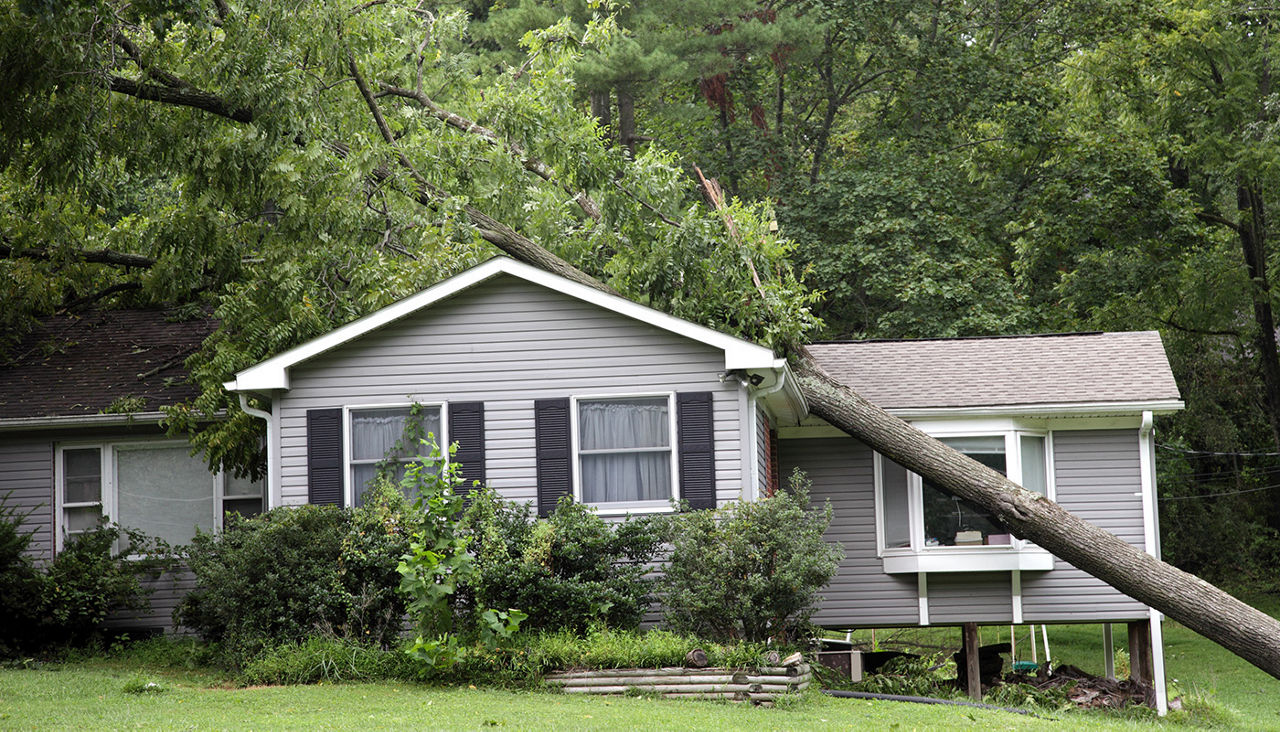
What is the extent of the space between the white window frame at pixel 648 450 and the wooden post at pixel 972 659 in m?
4.39

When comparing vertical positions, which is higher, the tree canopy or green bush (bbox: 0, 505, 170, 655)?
the tree canopy

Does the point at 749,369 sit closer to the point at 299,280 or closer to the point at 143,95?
A: the point at 299,280

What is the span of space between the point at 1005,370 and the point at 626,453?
18.0ft

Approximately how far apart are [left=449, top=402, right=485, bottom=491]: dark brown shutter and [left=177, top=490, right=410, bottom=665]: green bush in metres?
1.06

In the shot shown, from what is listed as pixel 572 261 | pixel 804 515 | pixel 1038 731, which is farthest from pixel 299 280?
pixel 1038 731

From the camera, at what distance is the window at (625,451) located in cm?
1274

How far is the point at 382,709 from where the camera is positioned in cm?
955

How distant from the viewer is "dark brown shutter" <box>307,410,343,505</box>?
1280cm

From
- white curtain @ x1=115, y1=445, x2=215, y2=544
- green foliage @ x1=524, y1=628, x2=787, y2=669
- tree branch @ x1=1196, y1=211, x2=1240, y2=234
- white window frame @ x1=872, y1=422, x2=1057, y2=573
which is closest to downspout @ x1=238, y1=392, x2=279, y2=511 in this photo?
white curtain @ x1=115, y1=445, x2=215, y2=544

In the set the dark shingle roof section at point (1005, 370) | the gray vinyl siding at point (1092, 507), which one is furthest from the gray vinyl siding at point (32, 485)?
the gray vinyl siding at point (1092, 507)

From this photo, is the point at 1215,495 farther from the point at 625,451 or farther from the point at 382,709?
the point at 382,709

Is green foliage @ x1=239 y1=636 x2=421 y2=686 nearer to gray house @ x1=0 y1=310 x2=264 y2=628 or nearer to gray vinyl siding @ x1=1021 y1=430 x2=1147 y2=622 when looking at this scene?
gray house @ x1=0 y1=310 x2=264 y2=628

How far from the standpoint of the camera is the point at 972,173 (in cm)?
2525

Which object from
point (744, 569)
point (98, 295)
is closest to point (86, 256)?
point (98, 295)
